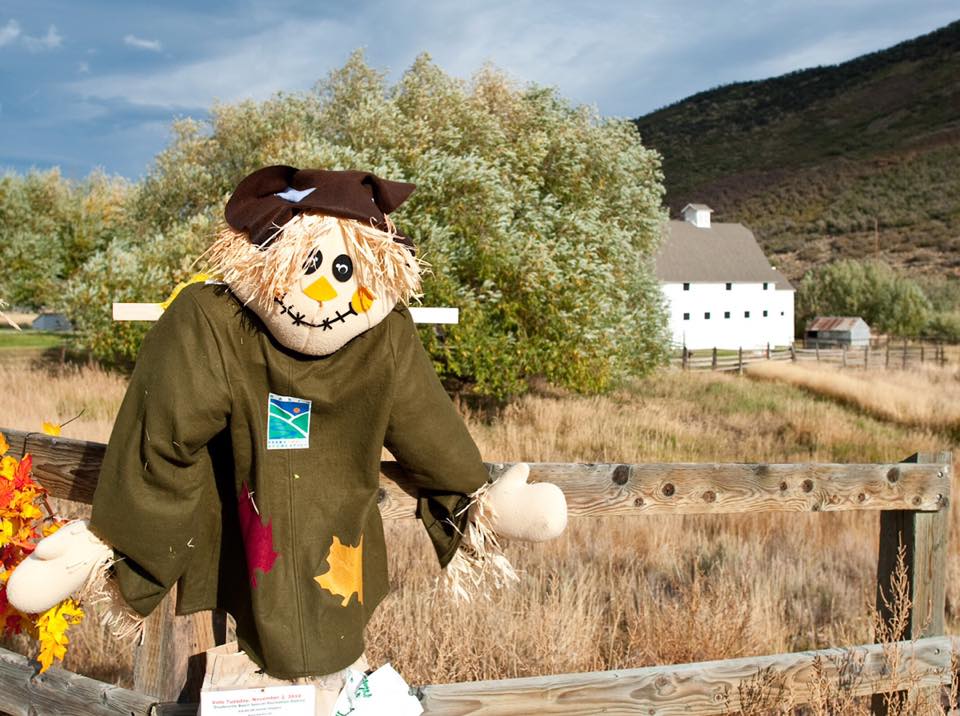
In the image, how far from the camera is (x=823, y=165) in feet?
292

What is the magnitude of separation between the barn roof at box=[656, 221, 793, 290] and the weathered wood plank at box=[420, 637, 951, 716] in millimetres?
39708

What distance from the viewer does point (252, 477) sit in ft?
6.61

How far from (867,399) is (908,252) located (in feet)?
173

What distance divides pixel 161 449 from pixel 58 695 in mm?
1074

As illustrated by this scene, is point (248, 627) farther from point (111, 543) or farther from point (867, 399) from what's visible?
point (867, 399)

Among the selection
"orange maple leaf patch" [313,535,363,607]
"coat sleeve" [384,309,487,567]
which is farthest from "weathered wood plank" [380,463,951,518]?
"orange maple leaf patch" [313,535,363,607]

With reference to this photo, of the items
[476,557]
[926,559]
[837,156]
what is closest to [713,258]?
[926,559]

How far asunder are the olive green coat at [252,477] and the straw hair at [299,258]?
9 cm

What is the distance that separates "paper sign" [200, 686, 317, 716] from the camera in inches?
76.0

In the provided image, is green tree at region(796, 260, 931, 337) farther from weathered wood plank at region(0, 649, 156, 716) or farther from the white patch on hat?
weathered wood plank at region(0, 649, 156, 716)

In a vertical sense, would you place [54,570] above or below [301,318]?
below

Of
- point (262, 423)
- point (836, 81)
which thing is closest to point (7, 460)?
point (262, 423)

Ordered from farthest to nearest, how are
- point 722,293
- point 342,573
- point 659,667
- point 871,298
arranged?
point 871,298 → point 722,293 → point 659,667 → point 342,573

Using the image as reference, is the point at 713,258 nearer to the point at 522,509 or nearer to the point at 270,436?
the point at 522,509
